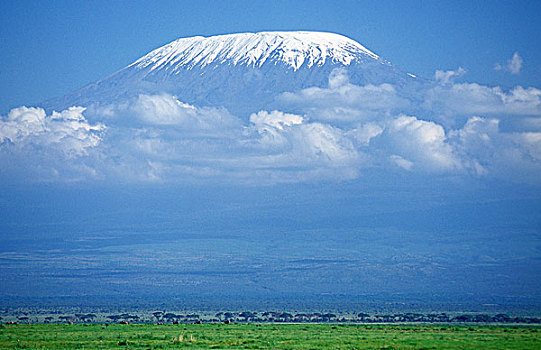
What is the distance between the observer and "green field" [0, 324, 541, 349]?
3928 centimetres

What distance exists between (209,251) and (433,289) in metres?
61.3

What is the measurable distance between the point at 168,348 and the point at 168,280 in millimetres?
113975

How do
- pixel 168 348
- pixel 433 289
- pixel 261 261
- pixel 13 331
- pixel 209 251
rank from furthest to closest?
pixel 209 251 → pixel 261 261 → pixel 433 289 → pixel 13 331 → pixel 168 348

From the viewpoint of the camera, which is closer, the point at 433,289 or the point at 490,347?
the point at 490,347

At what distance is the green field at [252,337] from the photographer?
39281 mm

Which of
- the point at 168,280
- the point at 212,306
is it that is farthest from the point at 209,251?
the point at 212,306

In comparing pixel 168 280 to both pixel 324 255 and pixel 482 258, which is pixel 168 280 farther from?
pixel 482 258

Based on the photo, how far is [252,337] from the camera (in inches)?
1745

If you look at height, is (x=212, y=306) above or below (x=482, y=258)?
below

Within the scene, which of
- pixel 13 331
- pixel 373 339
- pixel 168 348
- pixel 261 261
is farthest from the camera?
pixel 261 261

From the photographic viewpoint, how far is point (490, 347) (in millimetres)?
38500

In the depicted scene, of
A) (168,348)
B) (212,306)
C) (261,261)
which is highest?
(261,261)

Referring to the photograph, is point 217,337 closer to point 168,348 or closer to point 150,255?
point 168,348

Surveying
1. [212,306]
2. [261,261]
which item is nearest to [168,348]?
[212,306]
